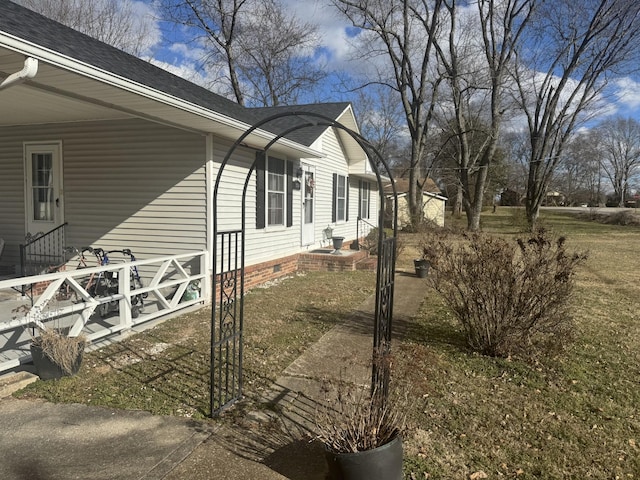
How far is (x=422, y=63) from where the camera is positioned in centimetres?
2273

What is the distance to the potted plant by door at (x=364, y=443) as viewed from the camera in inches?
92.0

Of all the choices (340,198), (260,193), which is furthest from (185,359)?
(340,198)

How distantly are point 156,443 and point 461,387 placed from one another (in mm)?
2576

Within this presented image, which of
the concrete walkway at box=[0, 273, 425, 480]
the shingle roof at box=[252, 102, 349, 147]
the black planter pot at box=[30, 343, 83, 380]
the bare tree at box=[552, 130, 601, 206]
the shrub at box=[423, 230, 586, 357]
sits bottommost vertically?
the concrete walkway at box=[0, 273, 425, 480]

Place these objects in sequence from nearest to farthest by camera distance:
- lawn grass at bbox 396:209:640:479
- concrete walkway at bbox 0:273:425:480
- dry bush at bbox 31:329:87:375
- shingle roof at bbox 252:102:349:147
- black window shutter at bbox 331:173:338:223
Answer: concrete walkway at bbox 0:273:425:480 < lawn grass at bbox 396:209:640:479 < dry bush at bbox 31:329:87:375 < shingle roof at bbox 252:102:349:147 < black window shutter at bbox 331:173:338:223

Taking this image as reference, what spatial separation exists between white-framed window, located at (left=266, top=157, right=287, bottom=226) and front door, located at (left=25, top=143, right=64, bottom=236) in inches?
146

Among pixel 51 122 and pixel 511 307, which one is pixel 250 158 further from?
pixel 511 307

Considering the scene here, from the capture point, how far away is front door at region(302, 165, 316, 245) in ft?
35.8

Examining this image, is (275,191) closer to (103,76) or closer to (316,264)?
(316,264)

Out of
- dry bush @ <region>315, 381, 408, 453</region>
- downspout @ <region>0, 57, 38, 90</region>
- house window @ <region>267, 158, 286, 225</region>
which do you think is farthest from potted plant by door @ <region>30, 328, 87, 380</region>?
house window @ <region>267, 158, 286, 225</region>

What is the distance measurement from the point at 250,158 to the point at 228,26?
18.1 meters

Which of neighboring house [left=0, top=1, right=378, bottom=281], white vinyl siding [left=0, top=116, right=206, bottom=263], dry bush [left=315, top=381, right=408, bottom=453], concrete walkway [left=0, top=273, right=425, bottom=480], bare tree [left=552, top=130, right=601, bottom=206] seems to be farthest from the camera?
bare tree [left=552, top=130, right=601, bottom=206]

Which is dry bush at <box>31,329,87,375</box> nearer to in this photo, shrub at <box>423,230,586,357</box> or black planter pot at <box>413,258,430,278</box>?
shrub at <box>423,230,586,357</box>

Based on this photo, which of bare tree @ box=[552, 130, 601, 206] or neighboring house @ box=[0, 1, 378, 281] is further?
bare tree @ box=[552, 130, 601, 206]
